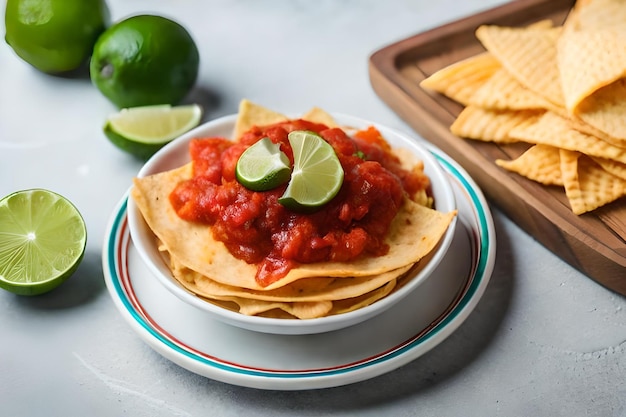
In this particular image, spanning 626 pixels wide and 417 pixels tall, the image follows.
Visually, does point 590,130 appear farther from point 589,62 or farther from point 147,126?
point 147,126

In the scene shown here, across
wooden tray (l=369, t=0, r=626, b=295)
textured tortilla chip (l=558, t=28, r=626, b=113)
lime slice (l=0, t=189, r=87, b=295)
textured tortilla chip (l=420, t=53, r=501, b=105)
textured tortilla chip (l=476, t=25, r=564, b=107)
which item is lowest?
lime slice (l=0, t=189, r=87, b=295)

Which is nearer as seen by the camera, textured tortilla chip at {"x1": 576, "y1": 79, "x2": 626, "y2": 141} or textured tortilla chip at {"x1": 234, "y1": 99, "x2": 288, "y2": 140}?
textured tortilla chip at {"x1": 576, "y1": 79, "x2": 626, "y2": 141}

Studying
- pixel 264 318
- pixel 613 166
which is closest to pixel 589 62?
pixel 613 166

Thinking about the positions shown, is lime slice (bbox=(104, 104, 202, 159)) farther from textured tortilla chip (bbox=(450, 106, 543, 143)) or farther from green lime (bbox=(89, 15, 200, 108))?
textured tortilla chip (bbox=(450, 106, 543, 143))

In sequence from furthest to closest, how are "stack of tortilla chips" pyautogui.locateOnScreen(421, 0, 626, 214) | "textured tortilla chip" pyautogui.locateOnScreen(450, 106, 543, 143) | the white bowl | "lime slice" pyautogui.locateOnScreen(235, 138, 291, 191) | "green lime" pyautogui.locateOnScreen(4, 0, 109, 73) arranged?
"green lime" pyautogui.locateOnScreen(4, 0, 109, 73) < "textured tortilla chip" pyautogui.locateOnScreen(450, 106, 543, 143) < "stack of tortilla chips" pyautogui.locateOnScreen(421, 0, 626, 214) < "lime slice" pyautogui.locateOnScreen(235, 138, 291, 191) < the white bowl

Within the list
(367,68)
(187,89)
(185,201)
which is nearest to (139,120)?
(187,89)

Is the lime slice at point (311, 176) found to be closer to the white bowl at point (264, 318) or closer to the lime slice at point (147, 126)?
the white bowl at point (264, 318)

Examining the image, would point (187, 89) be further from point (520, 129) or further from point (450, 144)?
point (520, 129)

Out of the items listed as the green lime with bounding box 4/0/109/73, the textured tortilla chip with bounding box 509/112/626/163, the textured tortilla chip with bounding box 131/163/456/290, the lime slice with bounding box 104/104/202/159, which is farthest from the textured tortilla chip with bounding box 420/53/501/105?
the green lime with bounding box 4/0/109/73

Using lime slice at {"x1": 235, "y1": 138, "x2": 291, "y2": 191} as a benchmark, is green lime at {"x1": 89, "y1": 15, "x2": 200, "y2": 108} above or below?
below
